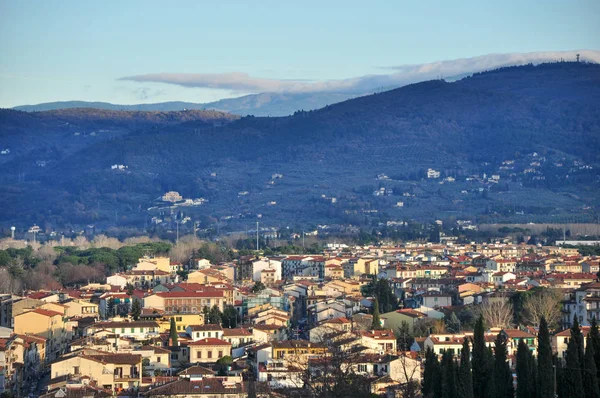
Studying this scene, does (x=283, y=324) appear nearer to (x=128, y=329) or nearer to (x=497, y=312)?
(x=128, y=329)

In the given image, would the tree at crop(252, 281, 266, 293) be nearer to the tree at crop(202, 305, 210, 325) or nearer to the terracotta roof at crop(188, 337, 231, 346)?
the tree at crop(202, 305, 210, 325)

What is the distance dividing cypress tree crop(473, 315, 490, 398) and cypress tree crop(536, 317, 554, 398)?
1.83 meters

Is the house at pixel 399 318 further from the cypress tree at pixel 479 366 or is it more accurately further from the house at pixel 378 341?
the cypress tree at pixel 479 366

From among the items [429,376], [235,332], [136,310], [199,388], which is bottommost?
[136,310]

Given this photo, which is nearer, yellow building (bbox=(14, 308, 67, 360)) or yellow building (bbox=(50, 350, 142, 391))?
yellow building (bbox=(50, 350, 142, 391))

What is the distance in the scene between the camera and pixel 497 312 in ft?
178

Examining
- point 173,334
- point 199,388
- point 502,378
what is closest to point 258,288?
point 173,334

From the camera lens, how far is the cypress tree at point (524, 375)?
33.8 metres

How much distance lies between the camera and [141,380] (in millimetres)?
39094

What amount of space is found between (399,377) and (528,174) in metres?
159

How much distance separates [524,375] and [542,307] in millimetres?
19600

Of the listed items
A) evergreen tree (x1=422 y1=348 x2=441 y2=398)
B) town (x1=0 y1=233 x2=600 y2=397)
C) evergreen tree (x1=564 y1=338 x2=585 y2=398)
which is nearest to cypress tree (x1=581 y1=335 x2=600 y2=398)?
evergreen tree (x1=564 y1=338 x2=585 y2=398)

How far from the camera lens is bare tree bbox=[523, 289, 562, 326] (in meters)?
52.6

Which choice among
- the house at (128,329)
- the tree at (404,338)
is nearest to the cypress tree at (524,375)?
the tree at (404,338)
